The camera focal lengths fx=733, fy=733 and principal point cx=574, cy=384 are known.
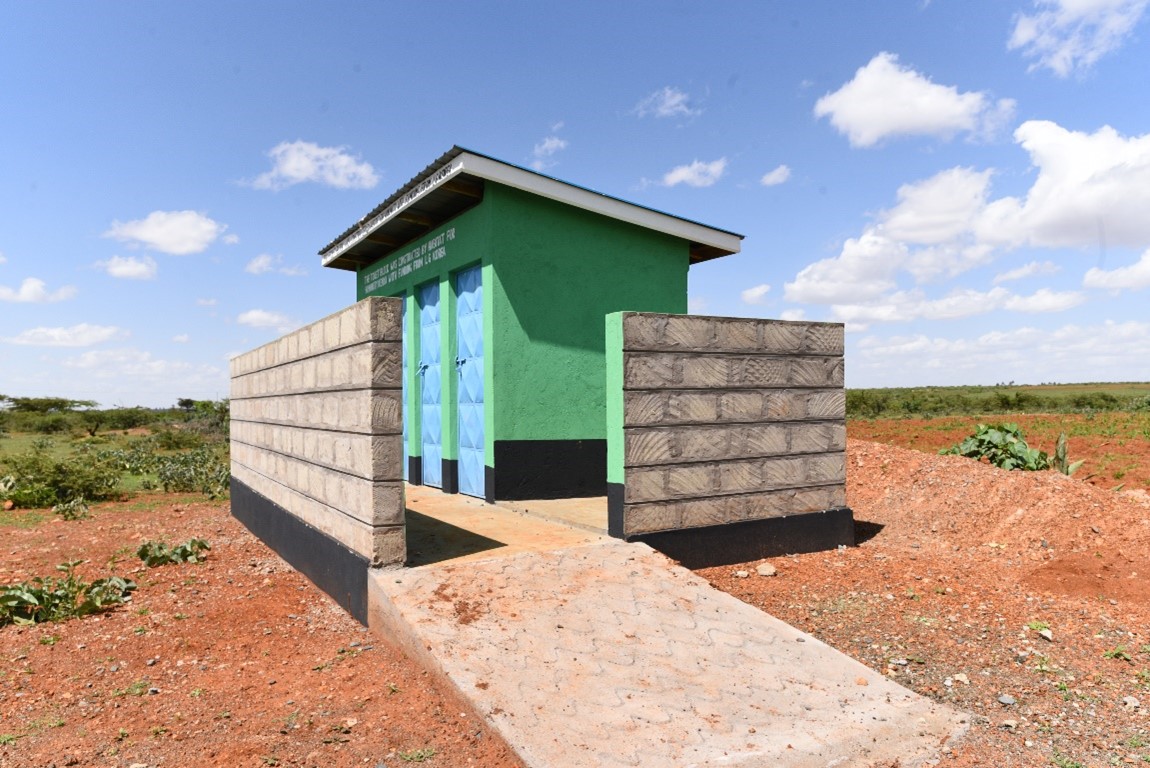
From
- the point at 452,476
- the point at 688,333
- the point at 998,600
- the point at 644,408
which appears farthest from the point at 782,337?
the point at 452,476

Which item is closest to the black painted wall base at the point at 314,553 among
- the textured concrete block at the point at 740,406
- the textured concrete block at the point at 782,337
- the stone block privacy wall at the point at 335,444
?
the stone block privacy wall at the point at 335,444

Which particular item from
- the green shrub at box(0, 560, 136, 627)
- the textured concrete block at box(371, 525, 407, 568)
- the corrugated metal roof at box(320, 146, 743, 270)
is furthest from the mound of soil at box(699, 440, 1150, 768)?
the green shrub at box(0, 560, 136, 627)

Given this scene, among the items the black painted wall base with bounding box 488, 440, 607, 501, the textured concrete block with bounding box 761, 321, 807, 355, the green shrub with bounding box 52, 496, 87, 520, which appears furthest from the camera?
the green shrub with bounding box 52, 496, 87, 520

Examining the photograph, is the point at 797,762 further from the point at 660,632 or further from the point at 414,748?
the point at 414,748

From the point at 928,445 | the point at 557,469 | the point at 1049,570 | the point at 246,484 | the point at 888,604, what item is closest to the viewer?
the point at 888,604

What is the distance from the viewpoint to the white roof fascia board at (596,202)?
8.95 m

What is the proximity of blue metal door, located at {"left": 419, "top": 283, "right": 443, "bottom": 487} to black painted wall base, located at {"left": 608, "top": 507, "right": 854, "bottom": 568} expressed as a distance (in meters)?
4.85

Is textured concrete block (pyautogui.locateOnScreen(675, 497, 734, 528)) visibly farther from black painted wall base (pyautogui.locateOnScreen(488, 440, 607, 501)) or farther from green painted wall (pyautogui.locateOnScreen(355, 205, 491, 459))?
green painted wall (pyautogui.locateOnScreen(355, 205, 491, 459))

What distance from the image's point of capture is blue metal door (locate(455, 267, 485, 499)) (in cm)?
978

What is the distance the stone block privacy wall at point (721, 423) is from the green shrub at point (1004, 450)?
5.29m

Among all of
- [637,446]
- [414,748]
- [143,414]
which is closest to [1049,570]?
[637,446]

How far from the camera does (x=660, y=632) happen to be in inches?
201

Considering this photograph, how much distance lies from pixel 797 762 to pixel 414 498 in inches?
275

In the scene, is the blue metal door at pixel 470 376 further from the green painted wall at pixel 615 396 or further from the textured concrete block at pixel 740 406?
the textured concrete block at pixel 740 406
